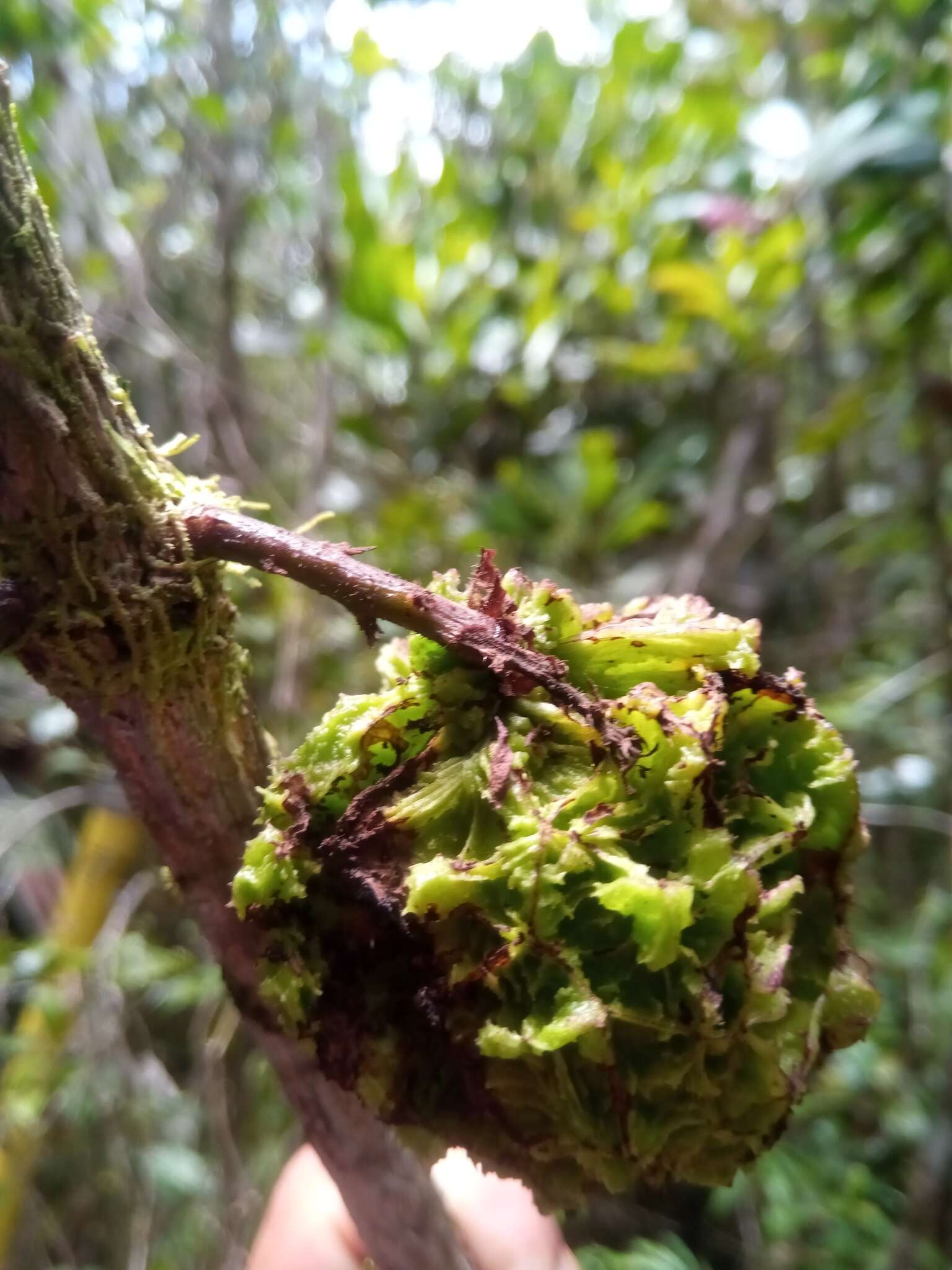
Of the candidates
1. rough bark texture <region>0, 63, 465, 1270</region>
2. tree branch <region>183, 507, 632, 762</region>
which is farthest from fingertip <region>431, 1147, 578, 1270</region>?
tree branch <region>183, 507, 632, 762</region>

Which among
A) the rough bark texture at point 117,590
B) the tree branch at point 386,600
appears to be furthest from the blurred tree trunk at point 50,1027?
the tree branch at point 386,600

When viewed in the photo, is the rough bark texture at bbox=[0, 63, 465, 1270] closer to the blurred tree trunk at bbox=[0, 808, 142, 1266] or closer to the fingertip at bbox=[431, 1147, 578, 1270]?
the fingertip at bbox=[431, 1147, 578, 1270]

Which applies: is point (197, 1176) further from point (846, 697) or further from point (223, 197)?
point (223, 197)

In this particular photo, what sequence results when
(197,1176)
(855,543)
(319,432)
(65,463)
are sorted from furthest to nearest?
(855,543), (319,432), (197,1176), (65,463)

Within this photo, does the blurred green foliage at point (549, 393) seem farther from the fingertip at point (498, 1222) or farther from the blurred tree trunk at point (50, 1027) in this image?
the fingertip at point (498, 1222)

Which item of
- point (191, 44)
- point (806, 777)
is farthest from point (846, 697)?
point (191, 44)

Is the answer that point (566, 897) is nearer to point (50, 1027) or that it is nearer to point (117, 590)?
point (117, 590)
